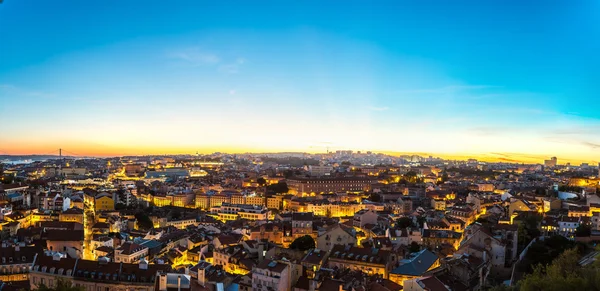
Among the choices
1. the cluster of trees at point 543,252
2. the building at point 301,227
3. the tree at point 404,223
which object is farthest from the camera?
the tree at point 404,223

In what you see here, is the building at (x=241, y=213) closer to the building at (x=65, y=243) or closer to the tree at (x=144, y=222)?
the tree at (x=144, y=222)

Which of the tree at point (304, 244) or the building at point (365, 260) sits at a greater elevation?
the building at point (365, 260)

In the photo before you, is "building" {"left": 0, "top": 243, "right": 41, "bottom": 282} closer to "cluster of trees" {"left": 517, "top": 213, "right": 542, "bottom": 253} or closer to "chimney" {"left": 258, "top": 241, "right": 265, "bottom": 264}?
"chimney" {"left": 258, "top": 241, "right": 265, "bottom": 264}

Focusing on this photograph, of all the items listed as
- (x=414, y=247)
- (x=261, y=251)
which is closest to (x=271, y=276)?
(x=261, y=251)

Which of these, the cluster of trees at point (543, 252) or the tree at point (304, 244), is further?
the tree at point (304, 244)

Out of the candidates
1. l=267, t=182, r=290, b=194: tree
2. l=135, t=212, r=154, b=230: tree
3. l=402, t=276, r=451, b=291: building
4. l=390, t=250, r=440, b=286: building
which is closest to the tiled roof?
l=390, t=250, r=440, b=286: building

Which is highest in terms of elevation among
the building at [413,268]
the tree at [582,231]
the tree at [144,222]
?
the tree at [582,231]

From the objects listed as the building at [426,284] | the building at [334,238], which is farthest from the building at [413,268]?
the building at [334,238]
